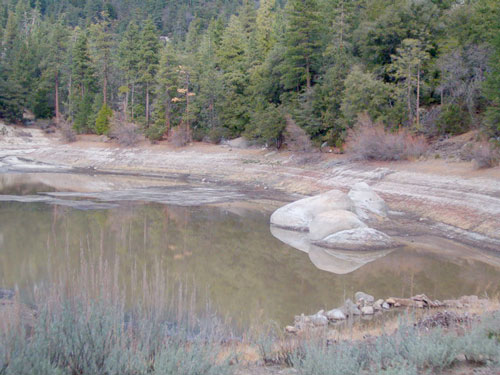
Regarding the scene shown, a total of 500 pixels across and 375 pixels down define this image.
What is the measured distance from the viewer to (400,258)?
56.4 ft

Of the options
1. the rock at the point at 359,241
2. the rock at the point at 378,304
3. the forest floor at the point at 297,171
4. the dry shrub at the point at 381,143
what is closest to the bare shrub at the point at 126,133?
the forest floor at the point at 297,171

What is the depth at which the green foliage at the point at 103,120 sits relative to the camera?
61.4 m

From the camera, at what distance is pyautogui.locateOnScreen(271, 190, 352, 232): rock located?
21.8 meters

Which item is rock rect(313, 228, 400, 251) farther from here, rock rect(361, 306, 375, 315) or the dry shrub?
the dry shrub

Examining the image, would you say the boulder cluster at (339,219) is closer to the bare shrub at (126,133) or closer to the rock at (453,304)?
the rock at (453,304)

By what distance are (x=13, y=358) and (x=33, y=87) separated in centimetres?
7642

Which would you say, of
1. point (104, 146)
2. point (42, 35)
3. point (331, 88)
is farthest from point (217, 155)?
point (42, 35)

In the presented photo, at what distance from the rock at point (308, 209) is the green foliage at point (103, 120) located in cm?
4364

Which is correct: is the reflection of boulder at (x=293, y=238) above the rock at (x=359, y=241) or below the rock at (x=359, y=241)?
below

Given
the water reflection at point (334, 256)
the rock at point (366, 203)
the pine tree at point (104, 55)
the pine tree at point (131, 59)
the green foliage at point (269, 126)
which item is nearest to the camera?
the water reflection at point (334, 256)

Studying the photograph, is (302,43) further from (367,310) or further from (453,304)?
(367,310)

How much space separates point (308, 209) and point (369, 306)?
35.2ft

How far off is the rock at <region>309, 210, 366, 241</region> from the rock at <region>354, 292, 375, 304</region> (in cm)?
659

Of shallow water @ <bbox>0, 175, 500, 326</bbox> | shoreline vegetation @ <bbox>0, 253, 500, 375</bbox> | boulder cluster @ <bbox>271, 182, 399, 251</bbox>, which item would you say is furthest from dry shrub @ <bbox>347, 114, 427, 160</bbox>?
shoreline vegetation @ <bbox>0, 253, 500, 375</bbox>
